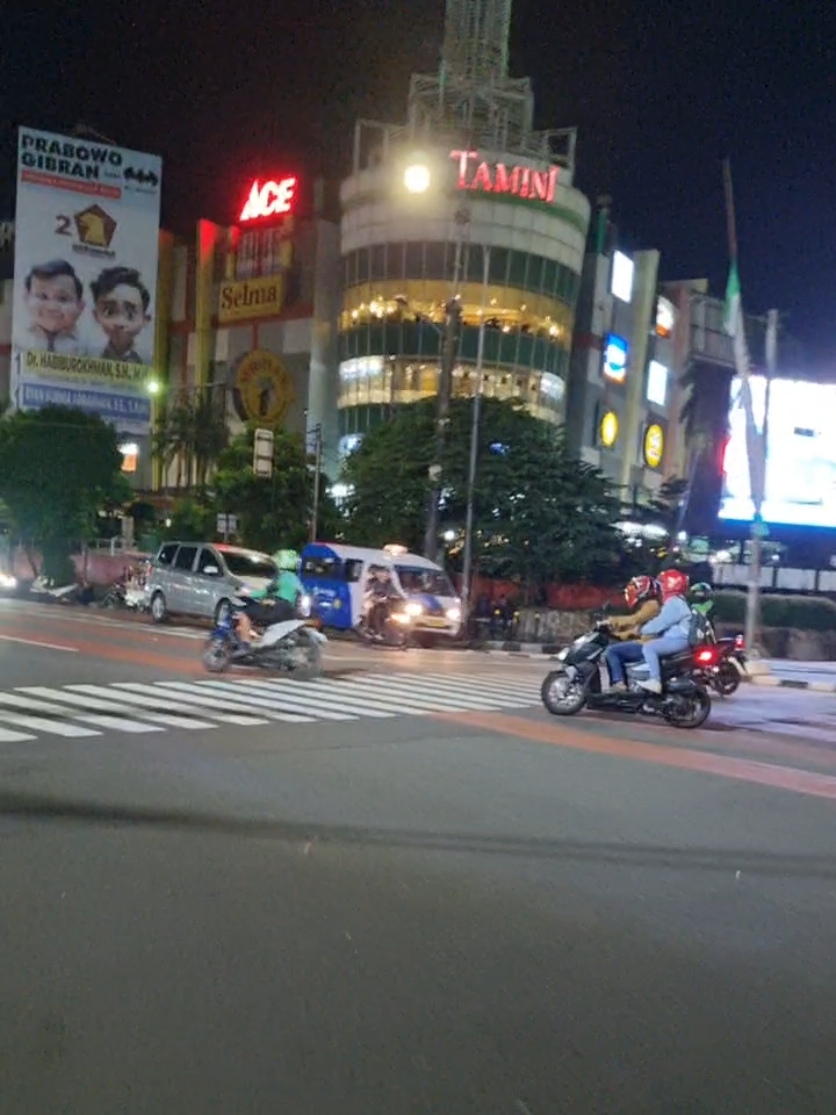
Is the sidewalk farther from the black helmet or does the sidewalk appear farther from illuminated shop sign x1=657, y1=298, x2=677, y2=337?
illuminated shop sign x1=657, y1=298, x2=677, y2=337

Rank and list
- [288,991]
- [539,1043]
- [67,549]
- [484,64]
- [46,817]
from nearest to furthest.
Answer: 1. [539,1043]
2. [288,991]
3. [46,817]
4. [67,549]
5. [484,64]

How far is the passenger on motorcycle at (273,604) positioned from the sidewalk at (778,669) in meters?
9.39

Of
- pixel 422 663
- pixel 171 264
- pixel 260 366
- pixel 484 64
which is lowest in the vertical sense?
pixel 422 663

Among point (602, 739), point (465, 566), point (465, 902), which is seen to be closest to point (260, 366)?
point (465, 566)

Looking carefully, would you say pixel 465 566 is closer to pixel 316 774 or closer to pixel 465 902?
pixel 316 774

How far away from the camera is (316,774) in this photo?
383 inches

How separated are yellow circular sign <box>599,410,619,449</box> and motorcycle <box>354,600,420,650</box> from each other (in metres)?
48.4

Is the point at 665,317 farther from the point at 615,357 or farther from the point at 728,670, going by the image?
the point at 728,670

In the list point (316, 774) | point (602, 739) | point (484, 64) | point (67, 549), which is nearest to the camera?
point (316, 774)

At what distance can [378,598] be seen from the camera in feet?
85.7

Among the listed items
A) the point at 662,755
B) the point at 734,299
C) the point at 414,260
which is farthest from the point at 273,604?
the point at 414,260

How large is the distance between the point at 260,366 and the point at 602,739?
64.0 m

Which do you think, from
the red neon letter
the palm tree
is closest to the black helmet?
the red neon letter

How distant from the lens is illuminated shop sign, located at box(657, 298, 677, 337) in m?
80.8
